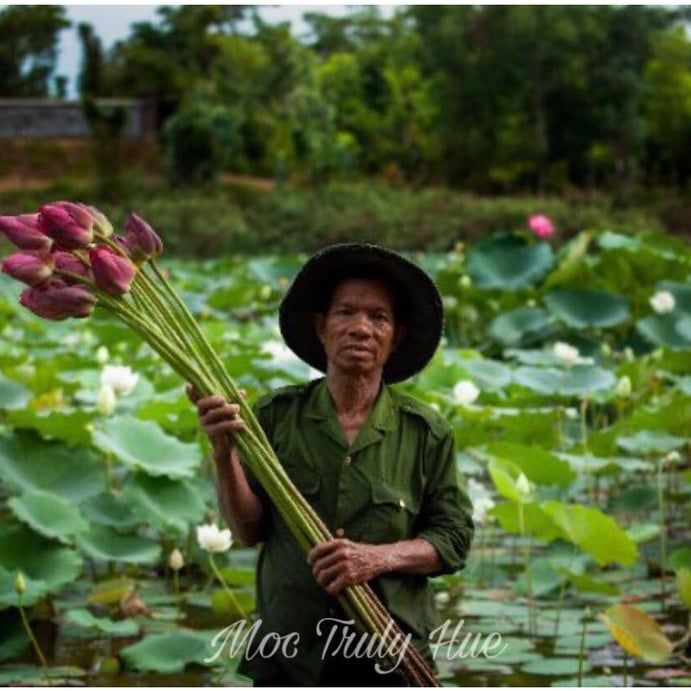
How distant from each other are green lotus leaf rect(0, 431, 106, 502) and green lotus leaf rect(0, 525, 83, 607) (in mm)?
185

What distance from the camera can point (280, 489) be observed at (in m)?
1.32

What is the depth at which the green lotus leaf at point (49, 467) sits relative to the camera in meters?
2.98

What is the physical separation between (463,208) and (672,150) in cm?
691

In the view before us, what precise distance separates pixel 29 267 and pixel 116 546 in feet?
5.67

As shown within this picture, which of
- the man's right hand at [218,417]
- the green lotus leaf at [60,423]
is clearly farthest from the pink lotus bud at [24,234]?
the green lotus leaf at [60,423]

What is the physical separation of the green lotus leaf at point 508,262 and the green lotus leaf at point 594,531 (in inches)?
152

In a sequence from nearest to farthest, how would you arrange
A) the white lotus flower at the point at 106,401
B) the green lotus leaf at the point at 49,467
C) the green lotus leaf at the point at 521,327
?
the green lotus leaf at the point at 49,467
the white lotus flower at the point at 106,401
the green lotus leaf at the point at 521,327

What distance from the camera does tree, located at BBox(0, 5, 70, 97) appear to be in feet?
97.1

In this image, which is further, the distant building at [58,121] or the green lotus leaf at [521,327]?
the distant building at [58,121]

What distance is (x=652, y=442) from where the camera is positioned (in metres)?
3.34

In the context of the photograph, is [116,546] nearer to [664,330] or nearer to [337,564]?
[337,564]

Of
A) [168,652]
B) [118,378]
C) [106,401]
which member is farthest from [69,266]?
[118,378]

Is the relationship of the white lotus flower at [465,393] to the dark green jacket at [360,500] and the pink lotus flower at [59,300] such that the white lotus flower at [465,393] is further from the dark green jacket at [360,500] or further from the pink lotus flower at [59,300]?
the pink lotus flower at [59,300]

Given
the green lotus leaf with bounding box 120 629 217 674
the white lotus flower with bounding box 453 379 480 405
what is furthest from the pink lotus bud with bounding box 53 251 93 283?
the white lotus flower with bounding box 453 379 480 405
